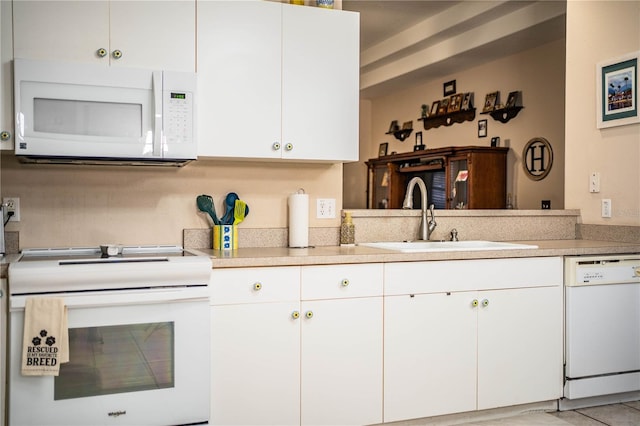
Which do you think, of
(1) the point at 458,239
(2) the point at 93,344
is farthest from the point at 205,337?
(1) the point at 458,239

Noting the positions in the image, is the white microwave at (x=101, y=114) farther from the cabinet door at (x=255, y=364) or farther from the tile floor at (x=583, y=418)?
the tile floor at (x=583, y=418)

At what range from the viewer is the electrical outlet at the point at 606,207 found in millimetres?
3479

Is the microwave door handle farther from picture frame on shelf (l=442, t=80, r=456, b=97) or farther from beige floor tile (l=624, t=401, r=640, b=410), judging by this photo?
→ picture frame on shelf (l=442, t=80, r=456, b=97)

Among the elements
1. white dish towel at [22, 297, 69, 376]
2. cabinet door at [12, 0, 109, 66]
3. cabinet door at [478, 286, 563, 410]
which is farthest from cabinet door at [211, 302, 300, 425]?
cabinet door at [12, 0, 109, 66]

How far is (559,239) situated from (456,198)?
226cm

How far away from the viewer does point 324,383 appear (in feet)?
8.41

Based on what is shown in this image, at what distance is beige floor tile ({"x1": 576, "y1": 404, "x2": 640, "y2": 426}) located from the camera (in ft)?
9.52

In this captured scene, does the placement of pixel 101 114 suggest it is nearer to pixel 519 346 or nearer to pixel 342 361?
pixel 342 361

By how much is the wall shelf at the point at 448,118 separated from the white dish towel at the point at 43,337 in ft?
17.8

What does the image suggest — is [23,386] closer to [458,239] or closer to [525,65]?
[458,239]

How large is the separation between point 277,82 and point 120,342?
131cm

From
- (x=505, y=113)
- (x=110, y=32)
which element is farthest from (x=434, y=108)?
(x=110, y=32)

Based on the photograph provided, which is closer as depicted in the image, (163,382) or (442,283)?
(163,382)

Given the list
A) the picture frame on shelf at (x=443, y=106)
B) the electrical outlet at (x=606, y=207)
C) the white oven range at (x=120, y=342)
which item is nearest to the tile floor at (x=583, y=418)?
the electrical outlet at (x=606, y=207)
